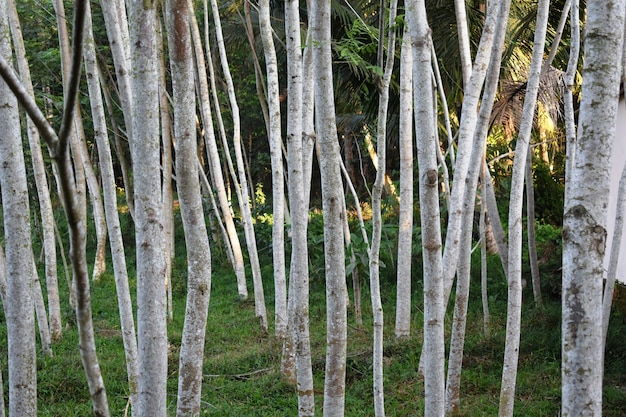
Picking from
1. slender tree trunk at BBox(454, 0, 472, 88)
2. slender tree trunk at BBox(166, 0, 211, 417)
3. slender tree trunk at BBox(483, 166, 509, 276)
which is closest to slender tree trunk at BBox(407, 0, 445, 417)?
slender tree trunk at BBox(166, 0, 211, 417)

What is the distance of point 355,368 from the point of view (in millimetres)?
8211

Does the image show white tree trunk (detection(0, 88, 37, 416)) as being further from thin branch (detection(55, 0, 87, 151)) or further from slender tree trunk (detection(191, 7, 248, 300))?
slender tree trunk (detection(191, 7, 248, 300))

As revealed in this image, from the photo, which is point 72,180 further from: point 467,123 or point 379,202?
point 467,123

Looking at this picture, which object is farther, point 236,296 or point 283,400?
point 236,296

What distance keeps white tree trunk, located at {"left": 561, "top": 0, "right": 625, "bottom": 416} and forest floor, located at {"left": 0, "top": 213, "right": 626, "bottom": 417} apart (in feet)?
15.3

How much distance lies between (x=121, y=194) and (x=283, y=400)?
1880 cm

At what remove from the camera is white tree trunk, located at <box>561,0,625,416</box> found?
7.13 feet

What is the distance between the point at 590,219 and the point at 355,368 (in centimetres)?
631

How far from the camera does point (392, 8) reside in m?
5.39

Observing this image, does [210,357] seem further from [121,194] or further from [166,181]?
[121,194]

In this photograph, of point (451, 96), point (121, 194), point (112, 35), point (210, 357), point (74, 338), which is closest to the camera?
point (112, 35)

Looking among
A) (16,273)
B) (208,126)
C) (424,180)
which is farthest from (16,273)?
(208,126)

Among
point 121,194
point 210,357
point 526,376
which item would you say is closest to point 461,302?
point 526,376

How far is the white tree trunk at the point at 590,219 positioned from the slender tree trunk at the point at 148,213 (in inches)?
73.0
